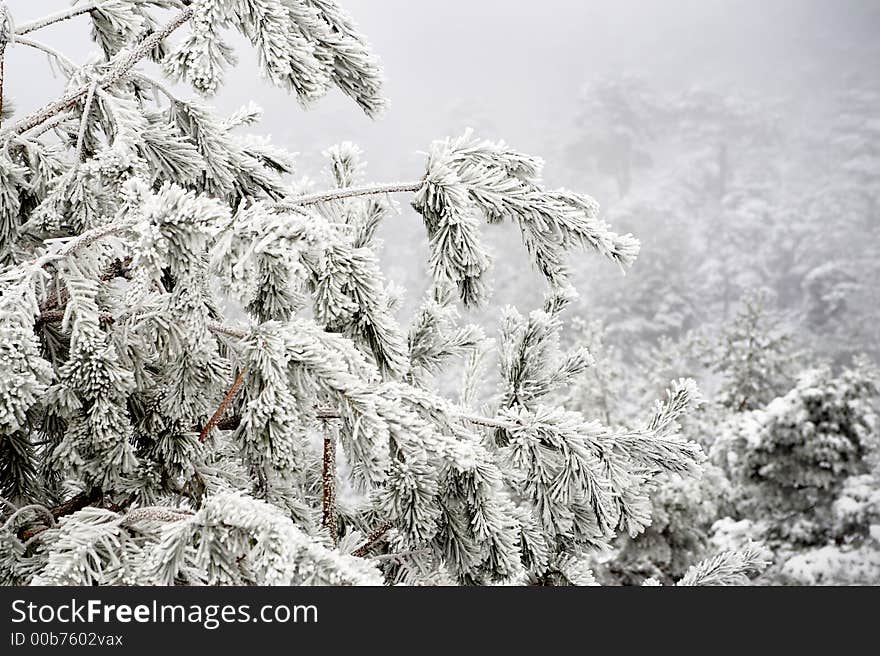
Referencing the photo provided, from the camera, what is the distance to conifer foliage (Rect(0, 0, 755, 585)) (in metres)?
1.35

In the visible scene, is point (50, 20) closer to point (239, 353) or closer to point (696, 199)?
point (239, 353)

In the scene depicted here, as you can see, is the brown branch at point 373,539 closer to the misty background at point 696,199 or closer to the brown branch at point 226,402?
the brown branch at point 226,402

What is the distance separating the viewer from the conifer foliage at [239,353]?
135 centimetres

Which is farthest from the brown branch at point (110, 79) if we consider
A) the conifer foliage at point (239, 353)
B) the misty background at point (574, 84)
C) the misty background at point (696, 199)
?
the misty background at point (574, 84)

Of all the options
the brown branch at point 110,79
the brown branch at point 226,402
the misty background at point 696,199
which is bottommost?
the brown branch at point 226,402

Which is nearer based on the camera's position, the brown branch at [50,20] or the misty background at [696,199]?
the brown branch at [50,20]

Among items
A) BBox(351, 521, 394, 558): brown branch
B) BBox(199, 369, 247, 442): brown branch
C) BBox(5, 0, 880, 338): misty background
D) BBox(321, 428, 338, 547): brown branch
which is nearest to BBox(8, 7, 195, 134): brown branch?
BBox(199, 369, 247, 442): brown branch

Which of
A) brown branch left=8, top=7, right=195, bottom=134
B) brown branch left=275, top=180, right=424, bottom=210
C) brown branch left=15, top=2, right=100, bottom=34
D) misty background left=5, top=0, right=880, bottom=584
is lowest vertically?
brown branch left=275, top=180, right=424, bottom=210

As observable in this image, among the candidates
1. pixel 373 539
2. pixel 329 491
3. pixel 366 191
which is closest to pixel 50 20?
pixel 366 191

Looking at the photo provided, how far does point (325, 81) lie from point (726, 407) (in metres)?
14.6

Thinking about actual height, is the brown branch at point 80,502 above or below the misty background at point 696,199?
below

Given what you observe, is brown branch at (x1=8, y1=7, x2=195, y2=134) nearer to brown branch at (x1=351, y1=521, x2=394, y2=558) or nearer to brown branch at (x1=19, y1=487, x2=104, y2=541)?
brown branch at (x1=19, y1=487, x2=104, y2=541)

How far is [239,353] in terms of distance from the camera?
1.72 metres

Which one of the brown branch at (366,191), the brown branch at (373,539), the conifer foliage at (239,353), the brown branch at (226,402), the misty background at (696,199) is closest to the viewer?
the conifer foliage at (239,353)
